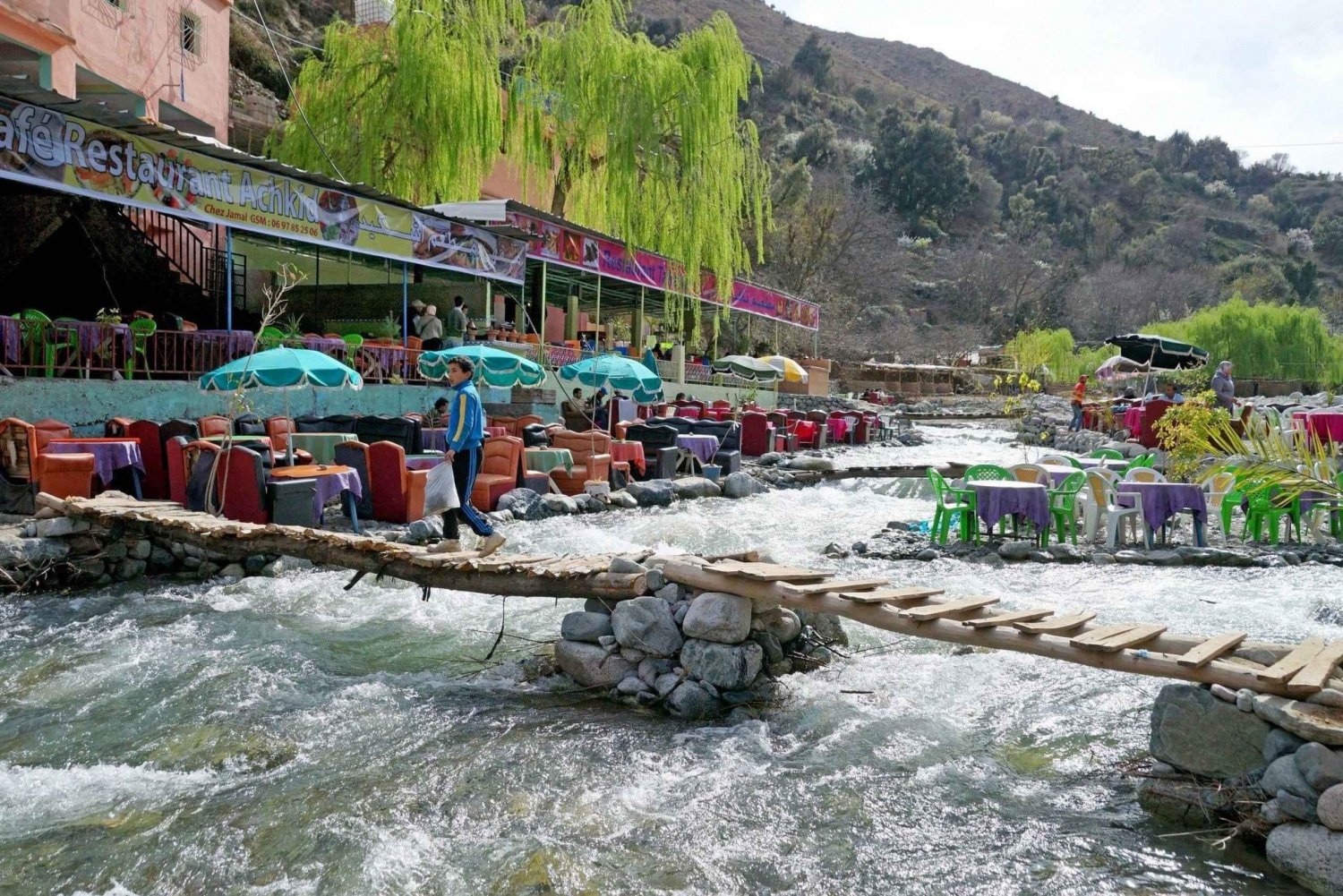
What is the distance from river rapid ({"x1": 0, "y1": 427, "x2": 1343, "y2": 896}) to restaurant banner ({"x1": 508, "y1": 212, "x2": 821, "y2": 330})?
48.5 ft

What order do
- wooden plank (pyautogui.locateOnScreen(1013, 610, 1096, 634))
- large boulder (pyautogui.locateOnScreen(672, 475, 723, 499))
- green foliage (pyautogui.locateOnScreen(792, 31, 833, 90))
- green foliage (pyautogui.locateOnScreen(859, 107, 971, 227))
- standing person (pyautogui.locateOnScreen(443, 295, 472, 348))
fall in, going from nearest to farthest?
wooden plank (pyautogui.locateOnScreen(1013, 610, 1096, 634)) < large boulder (pyautogui.locateOnScreen(672, 475, 723, 499)) < standing person (pyautogui.locateOnScreen(443, 295, 472, 348)) < green foliage (pyautogui.locateOnScreen(859, 107, 971, 227)) < green foliage (pyautogui.locateOnScreen(792, 31, 833, 90))

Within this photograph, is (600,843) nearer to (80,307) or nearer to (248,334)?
(248,334)

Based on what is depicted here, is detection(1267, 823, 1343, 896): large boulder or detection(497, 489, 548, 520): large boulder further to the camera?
detection(497, 489, 548, 520): large boulder

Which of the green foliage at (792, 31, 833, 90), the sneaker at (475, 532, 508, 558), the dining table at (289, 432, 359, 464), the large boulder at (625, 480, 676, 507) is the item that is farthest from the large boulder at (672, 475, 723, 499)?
the green foliage at (792, 31, 833, 90)

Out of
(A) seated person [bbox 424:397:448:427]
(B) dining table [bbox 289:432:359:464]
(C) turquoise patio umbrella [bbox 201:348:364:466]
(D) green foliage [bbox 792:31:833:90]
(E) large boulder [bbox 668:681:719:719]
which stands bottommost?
(E) large boulder [bbox 668:681:719:719]

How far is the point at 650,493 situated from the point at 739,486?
2125 mm

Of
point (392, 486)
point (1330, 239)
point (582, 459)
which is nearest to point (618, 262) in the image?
point (582, 459)

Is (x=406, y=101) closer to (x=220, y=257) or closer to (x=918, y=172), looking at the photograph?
(x=220, y=257)

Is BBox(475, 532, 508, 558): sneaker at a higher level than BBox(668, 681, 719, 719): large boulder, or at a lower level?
higher

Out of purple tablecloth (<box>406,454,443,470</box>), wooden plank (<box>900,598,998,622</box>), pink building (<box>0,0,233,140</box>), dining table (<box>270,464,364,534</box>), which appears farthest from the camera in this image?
pink building (<box>0,0,233,140</box>)

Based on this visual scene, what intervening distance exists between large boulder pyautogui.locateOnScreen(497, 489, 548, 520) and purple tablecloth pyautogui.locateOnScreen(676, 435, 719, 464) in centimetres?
429

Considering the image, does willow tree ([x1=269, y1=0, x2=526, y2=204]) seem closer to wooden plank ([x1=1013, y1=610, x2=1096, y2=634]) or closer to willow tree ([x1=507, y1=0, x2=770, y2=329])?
willow tree ([x1=507, y1=0, x2=770, y2=329])

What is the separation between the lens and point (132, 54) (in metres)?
18.1

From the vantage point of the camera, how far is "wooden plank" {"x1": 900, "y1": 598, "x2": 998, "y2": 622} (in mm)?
4797
